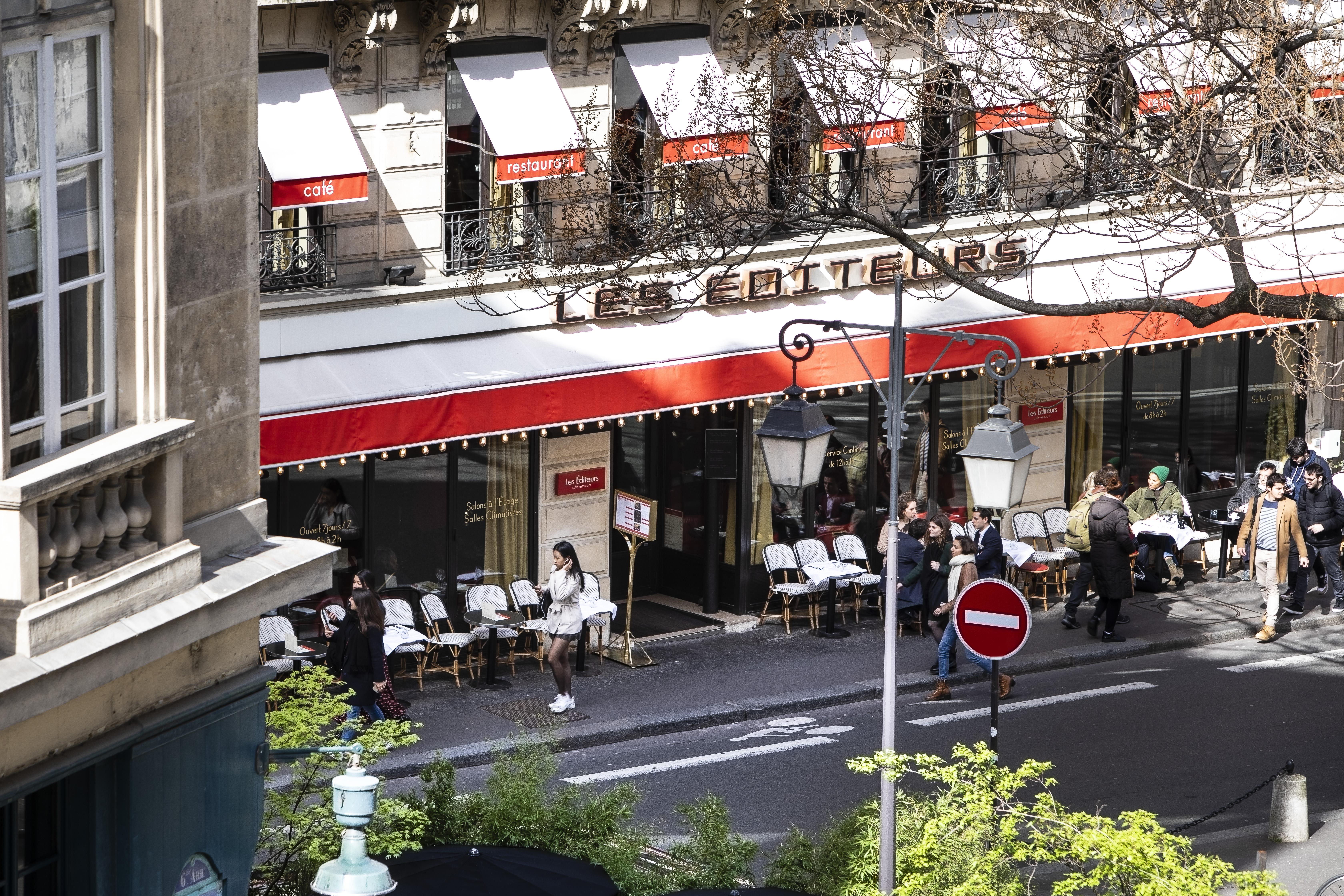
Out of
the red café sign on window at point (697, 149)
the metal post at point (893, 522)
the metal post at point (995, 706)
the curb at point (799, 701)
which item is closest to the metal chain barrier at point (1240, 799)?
the metal post at point (995, 706)

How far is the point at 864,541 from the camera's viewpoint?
21.9 m

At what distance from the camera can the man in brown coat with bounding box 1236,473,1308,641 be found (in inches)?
793

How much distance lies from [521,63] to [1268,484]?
9.20 m

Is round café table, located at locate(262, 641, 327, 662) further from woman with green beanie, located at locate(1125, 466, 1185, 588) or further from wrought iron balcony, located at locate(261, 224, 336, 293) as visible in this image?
woman with green beanie, located at locate(1125, 466, 1185, 588)

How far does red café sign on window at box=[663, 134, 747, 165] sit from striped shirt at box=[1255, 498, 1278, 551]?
6.84m

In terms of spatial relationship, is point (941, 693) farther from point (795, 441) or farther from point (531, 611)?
point (795, 441)

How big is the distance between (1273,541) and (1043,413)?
3744 millimetres

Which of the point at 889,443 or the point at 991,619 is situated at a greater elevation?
the point at 889,443

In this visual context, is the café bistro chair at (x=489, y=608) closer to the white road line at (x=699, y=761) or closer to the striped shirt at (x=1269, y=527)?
the white road line at (x=699, y=761)

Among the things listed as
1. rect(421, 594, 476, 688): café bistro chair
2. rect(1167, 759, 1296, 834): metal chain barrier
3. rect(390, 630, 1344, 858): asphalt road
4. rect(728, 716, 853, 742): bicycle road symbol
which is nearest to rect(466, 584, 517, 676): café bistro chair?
rect(421, 594, 476, 688): café bistro chair

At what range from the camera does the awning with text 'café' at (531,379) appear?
16.6m

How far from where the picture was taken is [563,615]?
17.2 m

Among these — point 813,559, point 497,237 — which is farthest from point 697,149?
point 813,559

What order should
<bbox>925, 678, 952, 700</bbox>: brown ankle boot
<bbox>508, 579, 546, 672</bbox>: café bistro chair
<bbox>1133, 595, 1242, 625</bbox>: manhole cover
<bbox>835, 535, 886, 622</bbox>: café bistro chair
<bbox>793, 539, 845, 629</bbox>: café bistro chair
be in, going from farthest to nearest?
1. <bbox>1133, 595, 1242, 625</bbox>: manhole cover
2. <bbox>835, 535, 886, 622</bbox>: café bistro chair
3. <bbox>793, 539, 845, 629</bbox>: café bistro chair
4. <bbox>508, 579, 546, 672</bbox>: café bistro chair
5. <bbox>925, 678, 952, 700</bbox>: brown ankle boot
